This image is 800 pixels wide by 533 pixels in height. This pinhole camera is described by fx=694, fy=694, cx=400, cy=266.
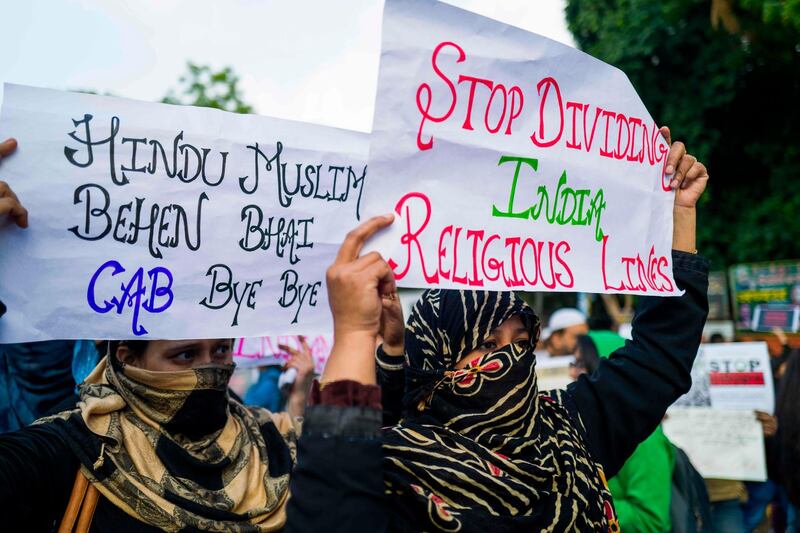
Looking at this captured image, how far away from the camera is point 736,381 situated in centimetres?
542

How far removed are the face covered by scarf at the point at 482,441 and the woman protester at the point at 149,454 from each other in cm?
71

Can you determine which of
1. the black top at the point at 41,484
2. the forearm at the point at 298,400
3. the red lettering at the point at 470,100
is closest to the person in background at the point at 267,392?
the forearm at the point at 298,400

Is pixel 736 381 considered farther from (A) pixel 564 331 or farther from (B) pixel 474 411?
(B) pixel 474 411

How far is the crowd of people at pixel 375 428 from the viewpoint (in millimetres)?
1291

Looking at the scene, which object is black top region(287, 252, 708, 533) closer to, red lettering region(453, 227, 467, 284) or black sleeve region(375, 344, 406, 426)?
black sleeve region(375, 344, 406, 426)

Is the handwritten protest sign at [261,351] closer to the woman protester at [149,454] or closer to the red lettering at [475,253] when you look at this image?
the woman protester at [149,454]

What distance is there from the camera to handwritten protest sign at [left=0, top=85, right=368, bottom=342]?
175 cm

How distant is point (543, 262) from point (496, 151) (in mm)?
317

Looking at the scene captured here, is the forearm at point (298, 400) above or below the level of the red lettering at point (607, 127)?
below

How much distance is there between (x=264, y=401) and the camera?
197 inches

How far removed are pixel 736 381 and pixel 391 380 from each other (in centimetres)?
445

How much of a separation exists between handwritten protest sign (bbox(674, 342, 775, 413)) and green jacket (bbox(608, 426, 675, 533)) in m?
2.67

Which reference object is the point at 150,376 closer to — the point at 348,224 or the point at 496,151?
the point at 348,224

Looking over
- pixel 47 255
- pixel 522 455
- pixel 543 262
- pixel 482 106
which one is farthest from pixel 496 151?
pixel 47 255
